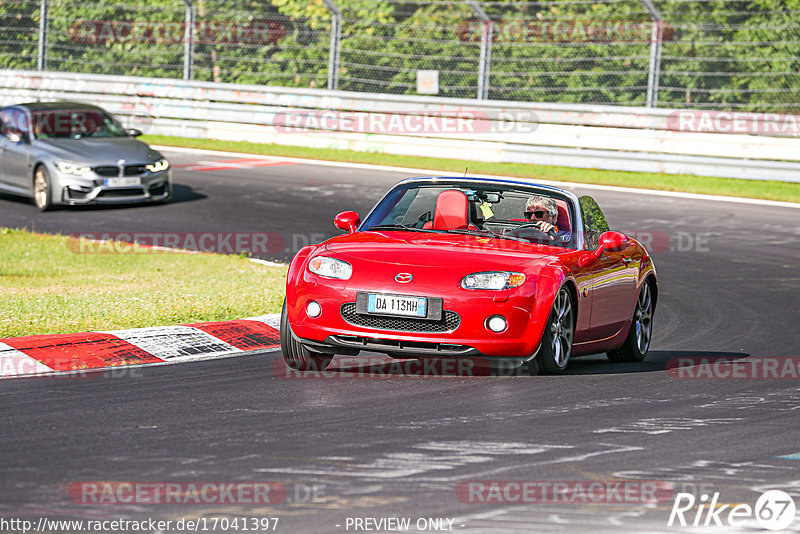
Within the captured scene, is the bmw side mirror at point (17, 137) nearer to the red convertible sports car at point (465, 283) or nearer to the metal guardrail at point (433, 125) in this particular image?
the metal guardrail at point (433, 125)

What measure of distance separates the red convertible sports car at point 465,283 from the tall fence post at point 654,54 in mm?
13741

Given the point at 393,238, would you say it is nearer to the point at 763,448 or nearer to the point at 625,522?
the point at 763,448

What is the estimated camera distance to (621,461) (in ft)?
21.5

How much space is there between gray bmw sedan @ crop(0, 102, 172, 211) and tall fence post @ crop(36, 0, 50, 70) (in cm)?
876

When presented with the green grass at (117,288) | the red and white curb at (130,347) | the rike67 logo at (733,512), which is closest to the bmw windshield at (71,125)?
the green grass at (117,288)

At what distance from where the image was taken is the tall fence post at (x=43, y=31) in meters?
29.1

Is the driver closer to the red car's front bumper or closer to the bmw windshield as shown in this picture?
the red car's front bumper

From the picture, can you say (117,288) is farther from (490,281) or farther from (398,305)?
(490,281)

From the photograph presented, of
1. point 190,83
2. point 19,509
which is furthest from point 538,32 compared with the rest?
point 19,509

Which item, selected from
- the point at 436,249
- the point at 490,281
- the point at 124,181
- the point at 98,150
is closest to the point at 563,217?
the point at 436,249

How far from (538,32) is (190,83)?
7035 mm

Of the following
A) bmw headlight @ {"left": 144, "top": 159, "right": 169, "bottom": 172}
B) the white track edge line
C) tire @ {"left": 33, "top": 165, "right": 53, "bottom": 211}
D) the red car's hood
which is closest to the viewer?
the red car's hood

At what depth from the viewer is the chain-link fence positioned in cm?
2309

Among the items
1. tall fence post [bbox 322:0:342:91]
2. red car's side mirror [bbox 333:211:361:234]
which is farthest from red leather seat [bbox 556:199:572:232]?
tall fence post [bbox 322:0:342:91]
